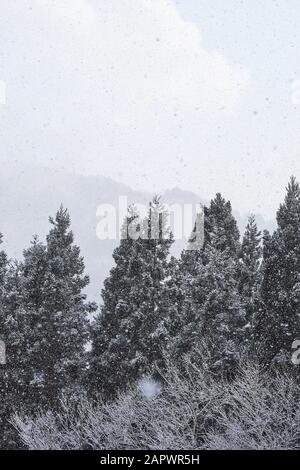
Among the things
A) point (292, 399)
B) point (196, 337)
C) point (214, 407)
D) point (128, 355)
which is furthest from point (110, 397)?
point (292, 399)

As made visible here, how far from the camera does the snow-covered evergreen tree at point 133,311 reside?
30.5 metres

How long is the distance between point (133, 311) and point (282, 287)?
8.42 m

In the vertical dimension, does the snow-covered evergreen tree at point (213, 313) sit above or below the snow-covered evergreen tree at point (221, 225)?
below

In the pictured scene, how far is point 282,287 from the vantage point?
28281 millimetres

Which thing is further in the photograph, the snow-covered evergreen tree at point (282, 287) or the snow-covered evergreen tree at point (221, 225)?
the snow-covered evergreen tree at point (221, 225)

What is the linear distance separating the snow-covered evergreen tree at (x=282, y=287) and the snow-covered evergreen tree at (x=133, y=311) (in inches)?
233

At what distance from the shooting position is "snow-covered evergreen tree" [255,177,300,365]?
27125 millimetres

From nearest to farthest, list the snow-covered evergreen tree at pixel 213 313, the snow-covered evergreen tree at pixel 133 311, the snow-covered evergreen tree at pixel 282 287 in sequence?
the snow-covered evergreen tree at pixel 282 287 → the snow-covered evergreen tree at pixel 213 313 → the snow-covered evergreen tree at pixel 133 311

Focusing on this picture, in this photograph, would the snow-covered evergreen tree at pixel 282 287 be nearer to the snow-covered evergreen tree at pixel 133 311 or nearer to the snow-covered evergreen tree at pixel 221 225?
the snow-covered evergreen tree at pixel 221 225

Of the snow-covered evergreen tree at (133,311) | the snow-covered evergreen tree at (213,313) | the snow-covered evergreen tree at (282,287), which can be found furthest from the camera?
the snow-covered evergreen tree at (133,311)

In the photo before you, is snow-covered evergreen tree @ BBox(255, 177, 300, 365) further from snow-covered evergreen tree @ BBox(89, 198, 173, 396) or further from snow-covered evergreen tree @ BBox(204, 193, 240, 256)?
snow-covered evergreen tree @ BBox(89, 198, 173, 396)

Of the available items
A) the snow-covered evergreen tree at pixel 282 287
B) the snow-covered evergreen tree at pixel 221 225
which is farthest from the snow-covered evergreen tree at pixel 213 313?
the snow-covered evergreen tree at pixel 282 287

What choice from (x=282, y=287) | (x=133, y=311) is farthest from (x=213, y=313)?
Result: (x=133, y=311)
